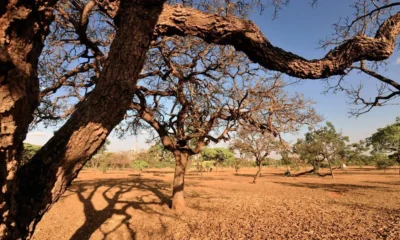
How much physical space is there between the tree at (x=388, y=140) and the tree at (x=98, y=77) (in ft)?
114

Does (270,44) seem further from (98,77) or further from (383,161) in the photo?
(383,161)

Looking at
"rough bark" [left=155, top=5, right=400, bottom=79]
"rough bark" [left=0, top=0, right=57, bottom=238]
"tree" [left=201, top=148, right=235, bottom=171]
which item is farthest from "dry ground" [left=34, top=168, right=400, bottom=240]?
"tree" [left=201, top=148, right=235, bottom=171]

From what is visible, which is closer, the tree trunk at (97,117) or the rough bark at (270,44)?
the tree trunk at (97,117)

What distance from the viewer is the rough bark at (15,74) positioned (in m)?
1.31

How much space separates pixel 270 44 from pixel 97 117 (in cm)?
190

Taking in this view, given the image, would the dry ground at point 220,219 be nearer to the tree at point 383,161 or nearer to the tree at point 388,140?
the tree at point 388,140

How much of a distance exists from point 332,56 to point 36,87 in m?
2.78

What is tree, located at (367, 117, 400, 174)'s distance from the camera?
29342 mm

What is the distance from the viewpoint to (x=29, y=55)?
1496mm

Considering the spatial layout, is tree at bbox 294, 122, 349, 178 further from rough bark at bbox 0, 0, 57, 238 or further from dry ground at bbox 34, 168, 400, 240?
rough bark at bbox 0, 0, 57, 238

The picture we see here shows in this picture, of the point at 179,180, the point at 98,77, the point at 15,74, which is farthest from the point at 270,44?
the point at 179,180

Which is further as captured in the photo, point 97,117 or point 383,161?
point 383,161

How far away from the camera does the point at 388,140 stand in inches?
1208

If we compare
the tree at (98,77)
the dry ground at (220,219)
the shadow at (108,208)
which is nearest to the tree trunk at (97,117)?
the tree at (98,77)
